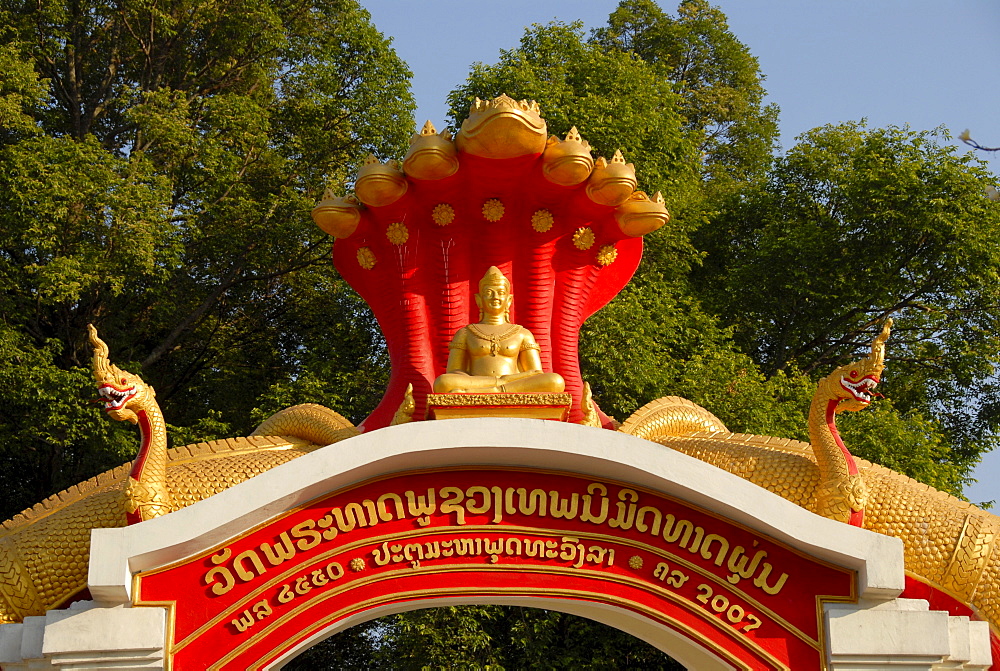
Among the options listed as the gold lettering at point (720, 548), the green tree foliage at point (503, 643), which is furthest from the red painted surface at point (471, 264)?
Answer: the green tree foliage at point (503, 643)

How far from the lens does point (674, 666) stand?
14.9m

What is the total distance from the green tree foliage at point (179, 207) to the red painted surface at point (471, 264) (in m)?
5.08

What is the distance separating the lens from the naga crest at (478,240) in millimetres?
10633

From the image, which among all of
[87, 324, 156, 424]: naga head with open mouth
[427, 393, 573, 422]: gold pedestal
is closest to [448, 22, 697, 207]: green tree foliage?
[427, 393, 573, 422]: gold pedestal

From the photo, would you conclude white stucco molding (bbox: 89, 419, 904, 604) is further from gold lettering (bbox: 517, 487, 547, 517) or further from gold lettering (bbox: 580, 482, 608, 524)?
gold lettering (bbox: 517, 487, 547, 517)

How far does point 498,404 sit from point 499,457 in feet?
2.44

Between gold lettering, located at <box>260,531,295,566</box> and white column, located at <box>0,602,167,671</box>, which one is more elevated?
gold lettering, located at <box>260,531,295,566</box>

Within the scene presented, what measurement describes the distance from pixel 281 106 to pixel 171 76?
5.70 ft

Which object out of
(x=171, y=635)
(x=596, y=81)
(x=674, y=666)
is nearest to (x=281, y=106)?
(x=596, y=81)

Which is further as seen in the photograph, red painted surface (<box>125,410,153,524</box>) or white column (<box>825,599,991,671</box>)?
red painted surface (<box>125,410,153,524</box>)

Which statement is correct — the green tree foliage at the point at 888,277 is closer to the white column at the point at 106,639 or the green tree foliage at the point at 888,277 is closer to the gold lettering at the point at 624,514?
the gold lettering at the point at 624,514

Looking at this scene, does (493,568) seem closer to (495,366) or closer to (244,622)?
(244,622)

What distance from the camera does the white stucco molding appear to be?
800cm

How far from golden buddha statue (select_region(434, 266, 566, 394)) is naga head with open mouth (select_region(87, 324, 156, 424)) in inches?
87.2
